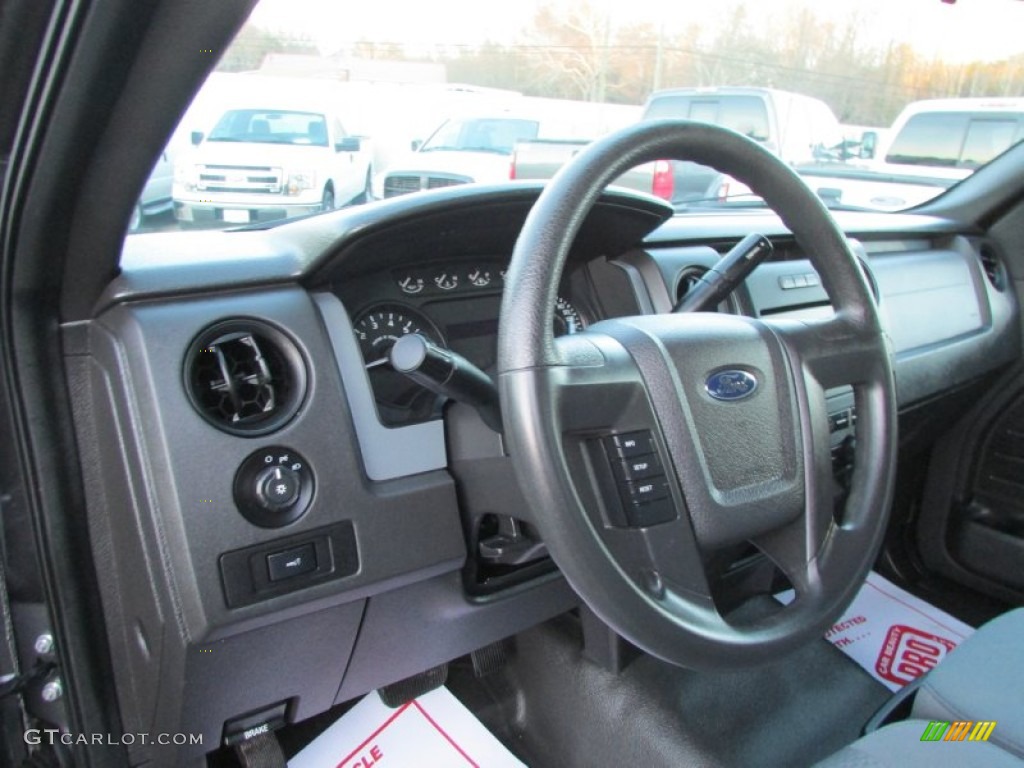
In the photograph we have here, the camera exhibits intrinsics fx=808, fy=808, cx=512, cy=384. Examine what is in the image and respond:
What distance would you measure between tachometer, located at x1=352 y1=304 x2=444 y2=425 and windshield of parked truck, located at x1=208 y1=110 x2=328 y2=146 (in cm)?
140

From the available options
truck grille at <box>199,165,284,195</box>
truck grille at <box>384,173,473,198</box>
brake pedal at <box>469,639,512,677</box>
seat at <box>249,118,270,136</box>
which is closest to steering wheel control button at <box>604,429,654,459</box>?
brake pedal at <box>469,639,512,677</box>

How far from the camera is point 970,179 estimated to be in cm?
268

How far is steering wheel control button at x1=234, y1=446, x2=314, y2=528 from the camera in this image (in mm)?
1134

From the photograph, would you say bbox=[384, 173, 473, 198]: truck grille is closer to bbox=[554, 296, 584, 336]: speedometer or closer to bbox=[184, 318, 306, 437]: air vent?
bbox=[554, 296, 584, 336]: speedometer

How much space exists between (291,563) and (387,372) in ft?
1.18

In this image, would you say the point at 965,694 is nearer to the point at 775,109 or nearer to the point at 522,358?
the point at 522,358

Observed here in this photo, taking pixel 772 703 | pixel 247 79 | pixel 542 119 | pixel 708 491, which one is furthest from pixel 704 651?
pixel 542 119

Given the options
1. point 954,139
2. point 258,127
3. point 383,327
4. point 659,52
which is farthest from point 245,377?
point 954,139

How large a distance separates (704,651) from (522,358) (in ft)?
1.39

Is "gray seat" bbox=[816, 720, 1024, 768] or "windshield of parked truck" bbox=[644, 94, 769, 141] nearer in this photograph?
"gray seat" bbox=[816, 720, 1024, 768]

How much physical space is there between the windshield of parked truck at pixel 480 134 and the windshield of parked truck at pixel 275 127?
406mm

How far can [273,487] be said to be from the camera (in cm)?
114

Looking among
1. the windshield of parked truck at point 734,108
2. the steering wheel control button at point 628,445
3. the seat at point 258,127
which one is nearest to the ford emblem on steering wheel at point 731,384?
the steering wheel control button at point 628,445

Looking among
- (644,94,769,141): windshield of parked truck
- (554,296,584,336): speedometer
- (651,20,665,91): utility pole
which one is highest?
(651,20,665,91): utility pole
